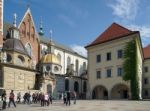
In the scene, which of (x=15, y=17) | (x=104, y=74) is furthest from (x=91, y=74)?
(x=15, y=17)

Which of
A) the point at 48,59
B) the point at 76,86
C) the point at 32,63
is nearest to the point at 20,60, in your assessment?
the point at 32,63

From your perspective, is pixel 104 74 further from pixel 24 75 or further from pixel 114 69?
pixel 24 75

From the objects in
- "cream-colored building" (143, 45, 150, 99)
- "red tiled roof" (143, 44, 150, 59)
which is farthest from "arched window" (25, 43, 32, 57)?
"red tiled roof" (143, 44, 150, 59)

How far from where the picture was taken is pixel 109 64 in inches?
1992

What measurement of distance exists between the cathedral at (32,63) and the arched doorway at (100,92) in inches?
286

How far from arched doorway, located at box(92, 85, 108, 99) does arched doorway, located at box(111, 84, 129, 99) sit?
244 cm

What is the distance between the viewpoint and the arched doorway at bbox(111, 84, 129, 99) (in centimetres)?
4951

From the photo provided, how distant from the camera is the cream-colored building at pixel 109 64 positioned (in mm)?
48781

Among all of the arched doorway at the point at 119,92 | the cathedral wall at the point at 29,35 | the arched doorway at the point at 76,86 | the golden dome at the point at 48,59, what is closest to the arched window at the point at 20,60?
the cathedral wall at the point at 29,35

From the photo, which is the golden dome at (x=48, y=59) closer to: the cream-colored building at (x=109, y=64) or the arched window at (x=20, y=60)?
the arched window at (x=20, y=60)

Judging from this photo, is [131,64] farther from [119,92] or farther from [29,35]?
[29,35]

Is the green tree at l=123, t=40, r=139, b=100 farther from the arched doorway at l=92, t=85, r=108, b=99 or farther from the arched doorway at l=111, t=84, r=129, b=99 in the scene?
the arched doorway at l=92, t=85, r=108, b=99

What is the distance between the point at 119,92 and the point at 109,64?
5.02 m

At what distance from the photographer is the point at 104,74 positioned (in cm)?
5125
